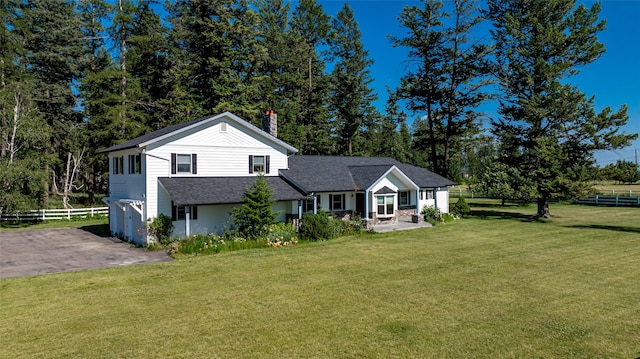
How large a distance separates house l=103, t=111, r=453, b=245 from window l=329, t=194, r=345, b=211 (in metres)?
0.07

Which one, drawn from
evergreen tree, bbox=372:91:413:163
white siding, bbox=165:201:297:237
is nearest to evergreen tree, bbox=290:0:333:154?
evergreen tree, bbox=372:91:413:163

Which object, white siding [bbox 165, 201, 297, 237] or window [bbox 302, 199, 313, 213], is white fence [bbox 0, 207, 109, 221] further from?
window [bbox 302, 199, 313, 213]

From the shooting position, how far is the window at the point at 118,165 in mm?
22984

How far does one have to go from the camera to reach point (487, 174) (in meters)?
30.7

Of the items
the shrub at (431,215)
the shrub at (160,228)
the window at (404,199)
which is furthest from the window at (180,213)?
the shrub at (431,215)

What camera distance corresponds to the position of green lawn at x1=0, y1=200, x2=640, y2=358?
25.2 ft

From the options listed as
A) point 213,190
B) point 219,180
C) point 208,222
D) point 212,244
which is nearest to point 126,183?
point 219,180

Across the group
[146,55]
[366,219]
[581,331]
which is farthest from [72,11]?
[581,331]

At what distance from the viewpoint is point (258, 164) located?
77.0 ft

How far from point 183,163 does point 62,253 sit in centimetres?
693

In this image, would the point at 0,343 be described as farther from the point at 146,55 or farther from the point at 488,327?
the point at 146,55

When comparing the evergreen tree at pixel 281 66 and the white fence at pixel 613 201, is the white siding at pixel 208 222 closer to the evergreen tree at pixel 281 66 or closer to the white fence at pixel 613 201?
the evergreen tree at pixel 281 66

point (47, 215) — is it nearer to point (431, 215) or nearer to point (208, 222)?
point (208, 222)

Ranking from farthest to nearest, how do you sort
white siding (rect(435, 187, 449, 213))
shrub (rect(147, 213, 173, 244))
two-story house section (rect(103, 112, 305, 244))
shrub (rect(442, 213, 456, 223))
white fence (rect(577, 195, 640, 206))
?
white fence (rect(577, 195, 640, 206)), white siding (rect(435, 187, 449, 213)), shrub (rect(442, 213, 456, 223)), two-story house section (rect(103, 112, 305, 244)), shrub (rect(147, 213, 173, 244))
